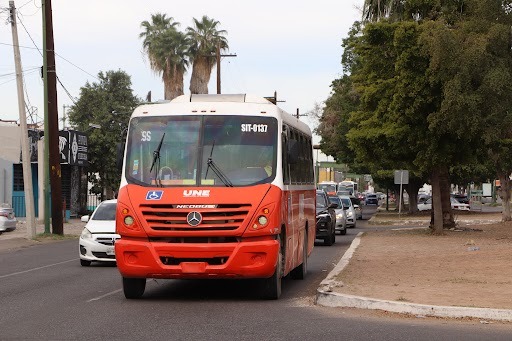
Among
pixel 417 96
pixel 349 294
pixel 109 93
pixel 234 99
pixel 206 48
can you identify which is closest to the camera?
pixel 349 294

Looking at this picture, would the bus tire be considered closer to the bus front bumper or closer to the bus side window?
the bus front bumper

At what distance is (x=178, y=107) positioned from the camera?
48.5ft

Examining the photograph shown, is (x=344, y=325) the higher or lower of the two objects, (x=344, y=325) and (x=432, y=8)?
the lower

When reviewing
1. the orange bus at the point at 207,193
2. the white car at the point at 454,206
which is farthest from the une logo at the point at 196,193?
the white car at the point at 454,206

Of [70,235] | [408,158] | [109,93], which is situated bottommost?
[70,235]

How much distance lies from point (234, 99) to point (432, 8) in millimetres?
20532

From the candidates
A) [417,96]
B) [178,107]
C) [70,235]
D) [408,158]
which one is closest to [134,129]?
[178,107]

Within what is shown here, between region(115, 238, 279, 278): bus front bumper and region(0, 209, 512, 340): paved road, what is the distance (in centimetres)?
50

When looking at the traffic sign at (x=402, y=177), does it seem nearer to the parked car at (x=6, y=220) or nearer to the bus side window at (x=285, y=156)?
the parked car at (x=6, y=220)

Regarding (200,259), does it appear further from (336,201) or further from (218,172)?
(336,201)

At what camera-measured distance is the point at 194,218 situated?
13.4 metres

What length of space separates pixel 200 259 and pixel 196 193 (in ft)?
3.09

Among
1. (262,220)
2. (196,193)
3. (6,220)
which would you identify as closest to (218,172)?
(196,193)

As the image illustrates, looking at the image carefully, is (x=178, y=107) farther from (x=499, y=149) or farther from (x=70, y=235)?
(x=70, y=235)
